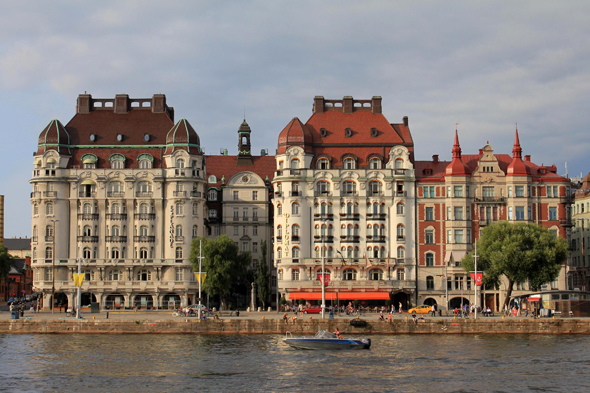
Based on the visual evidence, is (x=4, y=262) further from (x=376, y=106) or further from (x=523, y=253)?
(x=523, y=253)

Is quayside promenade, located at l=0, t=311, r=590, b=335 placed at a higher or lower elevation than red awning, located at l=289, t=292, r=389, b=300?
lower

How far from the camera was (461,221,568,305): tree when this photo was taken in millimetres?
132125

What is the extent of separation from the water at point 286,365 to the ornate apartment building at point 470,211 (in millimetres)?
43584

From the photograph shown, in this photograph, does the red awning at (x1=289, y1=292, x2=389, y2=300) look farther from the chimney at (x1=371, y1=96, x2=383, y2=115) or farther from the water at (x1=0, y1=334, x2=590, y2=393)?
the water at (x1=0, y1=334, x2=590, y2=393)

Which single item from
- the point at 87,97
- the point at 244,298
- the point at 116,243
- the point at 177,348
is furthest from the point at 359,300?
the point at 87,97

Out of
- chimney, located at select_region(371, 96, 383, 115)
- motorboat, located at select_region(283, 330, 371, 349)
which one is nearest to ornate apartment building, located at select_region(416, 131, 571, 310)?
chimney, located at select_region(371, 96, 383, 115)

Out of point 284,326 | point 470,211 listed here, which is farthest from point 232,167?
point 284,326

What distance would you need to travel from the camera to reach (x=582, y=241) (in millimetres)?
176625

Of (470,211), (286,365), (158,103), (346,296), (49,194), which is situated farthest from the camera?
(158,103)

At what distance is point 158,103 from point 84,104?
49.1 ft

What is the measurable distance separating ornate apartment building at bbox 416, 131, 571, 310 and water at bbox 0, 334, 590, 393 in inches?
1716

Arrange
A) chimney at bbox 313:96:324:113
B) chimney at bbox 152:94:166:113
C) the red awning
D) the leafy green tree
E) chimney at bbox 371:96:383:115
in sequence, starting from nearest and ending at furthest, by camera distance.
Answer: the red awning → chimney at bbox 313:96:324:113 → chimney at bbox 371:96:383:115 → chimney at bbox 152:94:166:113 → the leafy green tree

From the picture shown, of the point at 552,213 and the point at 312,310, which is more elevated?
the point at 552,213

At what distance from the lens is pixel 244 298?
171m
